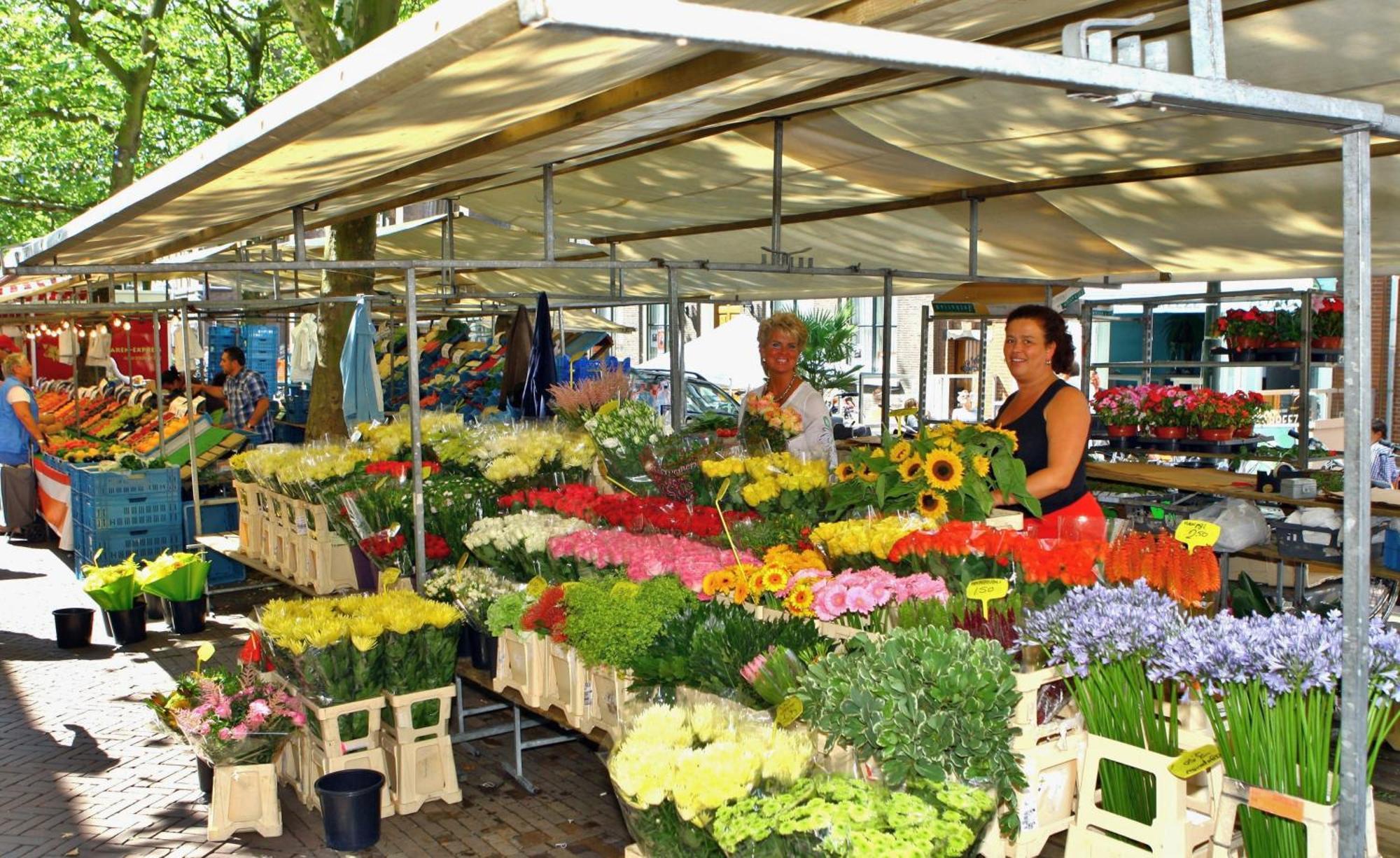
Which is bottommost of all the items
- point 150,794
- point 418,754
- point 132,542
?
point 150,794

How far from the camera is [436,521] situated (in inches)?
232

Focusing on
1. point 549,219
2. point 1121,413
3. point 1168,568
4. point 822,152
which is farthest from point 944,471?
point 1121,413

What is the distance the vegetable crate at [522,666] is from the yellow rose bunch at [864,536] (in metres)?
1.21

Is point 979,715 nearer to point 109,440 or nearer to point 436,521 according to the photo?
point 436,521

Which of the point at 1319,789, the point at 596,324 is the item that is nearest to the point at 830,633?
the point at 1319,789

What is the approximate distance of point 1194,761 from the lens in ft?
8.28

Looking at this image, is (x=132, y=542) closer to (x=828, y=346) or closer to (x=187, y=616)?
(x=187, y=616)

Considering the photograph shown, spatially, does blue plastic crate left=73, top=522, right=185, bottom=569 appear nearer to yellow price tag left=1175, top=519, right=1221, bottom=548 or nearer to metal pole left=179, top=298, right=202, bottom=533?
metal pole left=179, top=298, right=202, bottom=533

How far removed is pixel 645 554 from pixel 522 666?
808 millimetres

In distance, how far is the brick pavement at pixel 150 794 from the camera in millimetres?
4648

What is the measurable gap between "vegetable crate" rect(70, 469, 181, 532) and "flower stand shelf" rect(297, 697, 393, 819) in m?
5.21

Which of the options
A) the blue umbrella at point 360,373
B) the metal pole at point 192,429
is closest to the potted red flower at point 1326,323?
the blue umbrella at point 360,373

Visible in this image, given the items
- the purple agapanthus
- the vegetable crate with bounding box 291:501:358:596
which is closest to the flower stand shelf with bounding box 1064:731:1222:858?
the purple agapanthus

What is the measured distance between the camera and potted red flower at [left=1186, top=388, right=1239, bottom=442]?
7.70 m
